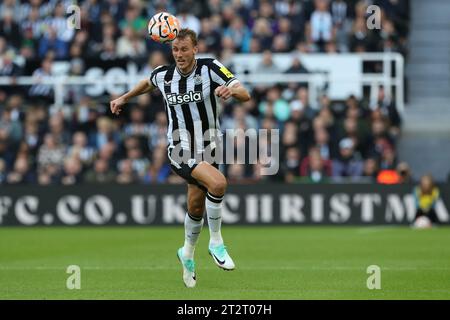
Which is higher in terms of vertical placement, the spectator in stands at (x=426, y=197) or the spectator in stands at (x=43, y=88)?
the spectator in stands at (x=43, y=88)

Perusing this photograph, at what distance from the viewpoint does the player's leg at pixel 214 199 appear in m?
11.1

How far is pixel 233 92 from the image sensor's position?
1064cm

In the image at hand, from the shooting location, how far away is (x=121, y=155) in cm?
2275

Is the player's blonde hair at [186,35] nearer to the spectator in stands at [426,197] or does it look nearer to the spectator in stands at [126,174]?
the spectator in stands at [426,197]

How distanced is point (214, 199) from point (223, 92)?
139 cm

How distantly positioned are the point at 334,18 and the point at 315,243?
8.07 meters

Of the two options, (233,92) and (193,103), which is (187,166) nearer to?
(193,103)

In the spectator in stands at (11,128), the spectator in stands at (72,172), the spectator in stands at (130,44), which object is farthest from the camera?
the spectator in stands at (130,44)

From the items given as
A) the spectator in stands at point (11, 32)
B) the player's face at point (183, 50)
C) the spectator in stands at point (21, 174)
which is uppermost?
the spectator in stands at point (11, 32)

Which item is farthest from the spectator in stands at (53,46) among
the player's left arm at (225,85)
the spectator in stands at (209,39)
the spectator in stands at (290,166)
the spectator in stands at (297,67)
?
the player's left arm at (225,85)

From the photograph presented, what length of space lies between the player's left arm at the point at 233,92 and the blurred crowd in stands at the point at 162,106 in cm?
1093

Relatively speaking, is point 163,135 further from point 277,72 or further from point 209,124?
point 209,124

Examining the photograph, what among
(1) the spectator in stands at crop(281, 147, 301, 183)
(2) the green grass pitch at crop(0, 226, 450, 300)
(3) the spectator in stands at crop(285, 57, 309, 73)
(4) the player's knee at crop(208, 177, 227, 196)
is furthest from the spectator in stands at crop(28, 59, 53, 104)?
→ (4) the player's knee at crop(208, 177, 227, 196)
